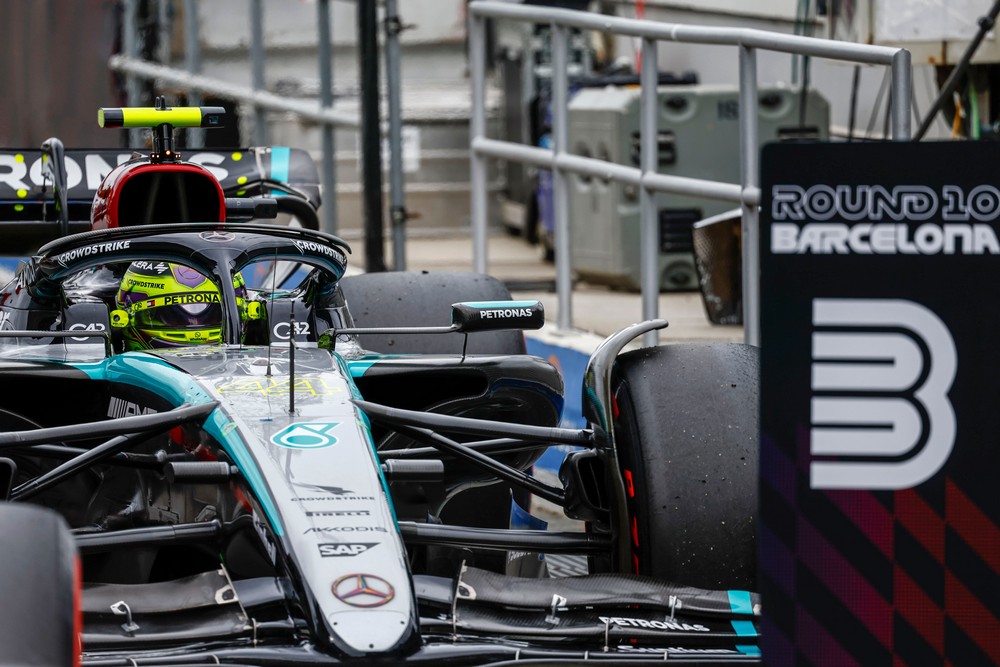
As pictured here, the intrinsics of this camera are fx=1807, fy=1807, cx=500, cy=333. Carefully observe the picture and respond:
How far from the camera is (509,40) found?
1573 cm

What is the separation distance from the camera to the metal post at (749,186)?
272 inches

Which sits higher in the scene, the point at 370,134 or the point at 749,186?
the point at 749,186

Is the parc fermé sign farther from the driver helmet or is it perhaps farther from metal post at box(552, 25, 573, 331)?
metal post at box(552, 25, 573, 331)

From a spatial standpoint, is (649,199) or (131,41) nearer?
(649,199)

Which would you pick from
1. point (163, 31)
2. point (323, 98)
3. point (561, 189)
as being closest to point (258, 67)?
point (323, 98)

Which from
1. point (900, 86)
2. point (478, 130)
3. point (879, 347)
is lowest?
point (478, 130)

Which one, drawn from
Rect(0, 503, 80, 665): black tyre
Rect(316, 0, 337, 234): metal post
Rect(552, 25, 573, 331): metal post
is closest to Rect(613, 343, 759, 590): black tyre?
Rect(0, 503, 80, 665): black tyre

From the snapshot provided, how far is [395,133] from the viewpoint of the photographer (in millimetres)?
10539

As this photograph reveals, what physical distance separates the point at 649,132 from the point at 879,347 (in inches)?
194

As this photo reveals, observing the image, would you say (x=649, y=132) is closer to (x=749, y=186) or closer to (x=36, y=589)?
(x=749, y=186)

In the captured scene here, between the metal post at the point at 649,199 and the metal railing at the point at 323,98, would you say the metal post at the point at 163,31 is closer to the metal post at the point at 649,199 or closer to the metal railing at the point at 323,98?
the metal railing at the point at 323,98

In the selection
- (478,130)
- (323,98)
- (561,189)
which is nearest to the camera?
(561,189)

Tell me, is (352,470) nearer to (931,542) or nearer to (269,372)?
(269,372)

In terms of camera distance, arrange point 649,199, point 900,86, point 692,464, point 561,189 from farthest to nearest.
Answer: point 561,189 < point 649,199 < point 900,86 < point 692,464
